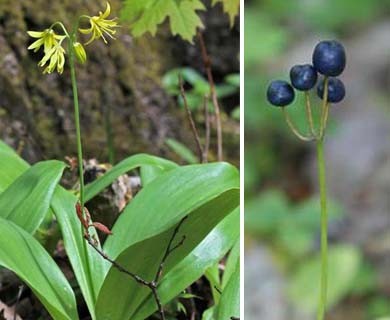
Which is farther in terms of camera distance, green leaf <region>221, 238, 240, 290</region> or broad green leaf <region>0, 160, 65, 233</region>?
green leaf <region>221, 238, 240, 290</region>

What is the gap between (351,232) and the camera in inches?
82.3

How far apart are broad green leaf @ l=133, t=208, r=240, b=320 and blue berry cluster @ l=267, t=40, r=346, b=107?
1.38ft

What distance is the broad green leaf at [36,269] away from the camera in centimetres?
108

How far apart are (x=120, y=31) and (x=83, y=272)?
2.93 ft

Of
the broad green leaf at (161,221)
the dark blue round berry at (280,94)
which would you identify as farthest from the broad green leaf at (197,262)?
the dark blue round berry at (280,94)

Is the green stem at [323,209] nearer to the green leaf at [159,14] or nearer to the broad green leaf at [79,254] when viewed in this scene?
the broad green leaf at [79,254]

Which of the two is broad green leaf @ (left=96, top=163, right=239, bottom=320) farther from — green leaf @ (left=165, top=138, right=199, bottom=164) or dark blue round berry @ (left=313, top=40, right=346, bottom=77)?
green leaf @ (left=165, top=138, right=199, bottom=164)

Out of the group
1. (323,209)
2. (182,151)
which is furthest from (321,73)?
(182,151)

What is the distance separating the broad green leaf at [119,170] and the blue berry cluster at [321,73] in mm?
486

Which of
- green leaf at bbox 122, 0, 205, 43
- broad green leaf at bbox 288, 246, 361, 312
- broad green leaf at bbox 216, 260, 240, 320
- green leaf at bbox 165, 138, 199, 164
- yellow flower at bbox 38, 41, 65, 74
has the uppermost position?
green leaf at bbox 122, 0, 205, 43

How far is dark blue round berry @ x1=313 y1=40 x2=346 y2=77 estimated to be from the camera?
0.83m

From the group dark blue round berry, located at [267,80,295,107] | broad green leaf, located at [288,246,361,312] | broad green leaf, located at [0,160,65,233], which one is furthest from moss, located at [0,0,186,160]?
dark blue round berry, located at [267,80,295,107]

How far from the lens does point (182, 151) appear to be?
1894 mm

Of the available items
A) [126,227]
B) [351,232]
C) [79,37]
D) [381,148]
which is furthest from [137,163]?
[381,148]
